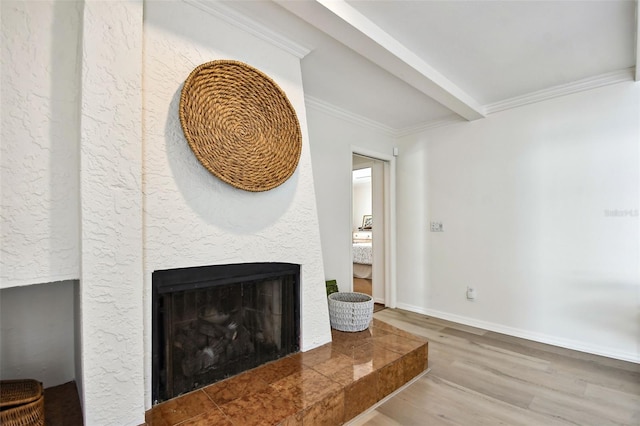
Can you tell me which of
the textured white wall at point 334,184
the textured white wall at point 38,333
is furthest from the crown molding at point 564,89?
the textured white wall at point 38,333

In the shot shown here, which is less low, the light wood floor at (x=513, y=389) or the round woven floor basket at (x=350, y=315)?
the round woven floor basket at (x=350, y=315)

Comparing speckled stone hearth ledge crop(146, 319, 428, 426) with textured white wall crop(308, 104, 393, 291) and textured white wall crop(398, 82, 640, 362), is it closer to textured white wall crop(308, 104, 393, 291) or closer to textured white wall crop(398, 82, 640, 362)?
textured white wall crop(308, 104, 393, 291)

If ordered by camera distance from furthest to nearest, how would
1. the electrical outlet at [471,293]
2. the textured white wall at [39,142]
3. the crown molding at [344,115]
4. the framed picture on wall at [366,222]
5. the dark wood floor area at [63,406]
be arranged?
the framed picture on wall at [366,222] < the electrical outlet at [471,293] < the crown molding at [344,115] < the dark wood floor area at [63,406] < the textured white wall at [39,142]

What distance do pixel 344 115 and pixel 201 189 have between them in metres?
2.24

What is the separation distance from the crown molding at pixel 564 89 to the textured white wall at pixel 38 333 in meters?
3.89

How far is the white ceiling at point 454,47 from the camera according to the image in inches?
72.4

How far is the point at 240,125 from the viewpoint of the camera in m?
1.83

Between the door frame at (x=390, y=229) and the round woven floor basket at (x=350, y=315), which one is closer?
the round woven floor basket at (x=350, y=315)

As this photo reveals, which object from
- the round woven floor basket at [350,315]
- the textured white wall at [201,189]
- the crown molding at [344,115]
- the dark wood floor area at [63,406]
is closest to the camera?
the dark wood floor area at [63,406]

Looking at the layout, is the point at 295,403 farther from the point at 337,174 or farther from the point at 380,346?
the point at 337,174

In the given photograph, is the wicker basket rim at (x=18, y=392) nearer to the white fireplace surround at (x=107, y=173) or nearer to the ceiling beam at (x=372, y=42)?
the white fireplace surround at (x=107, y=173)

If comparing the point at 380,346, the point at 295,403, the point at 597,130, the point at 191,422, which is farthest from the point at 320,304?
the point at 597,130

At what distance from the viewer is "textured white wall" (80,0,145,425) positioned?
4.32 ft

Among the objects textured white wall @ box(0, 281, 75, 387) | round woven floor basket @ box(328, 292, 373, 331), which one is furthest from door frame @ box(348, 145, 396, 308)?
textured white wall @ box(0, 281, 75, 387)
